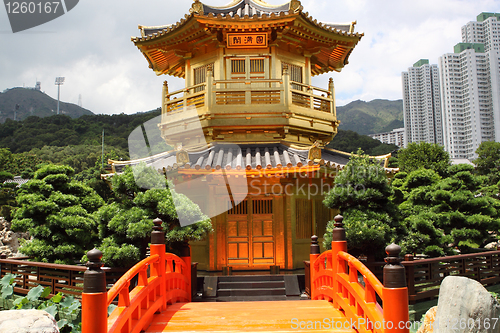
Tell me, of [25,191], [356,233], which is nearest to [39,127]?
[25,191]

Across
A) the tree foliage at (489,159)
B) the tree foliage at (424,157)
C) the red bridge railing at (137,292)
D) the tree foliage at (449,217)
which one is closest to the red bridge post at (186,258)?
the red bridge railing at (137,292)

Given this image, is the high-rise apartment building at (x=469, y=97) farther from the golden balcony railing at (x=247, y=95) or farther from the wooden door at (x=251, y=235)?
the wooden door at (x=251, y=235)

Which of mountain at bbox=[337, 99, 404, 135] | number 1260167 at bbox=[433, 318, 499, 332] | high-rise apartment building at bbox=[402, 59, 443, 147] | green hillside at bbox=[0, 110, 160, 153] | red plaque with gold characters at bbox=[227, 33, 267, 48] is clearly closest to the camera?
number 1260167 at bbox=[433, 318, 499, 332]

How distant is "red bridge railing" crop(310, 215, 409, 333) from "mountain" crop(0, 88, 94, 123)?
100194 mm

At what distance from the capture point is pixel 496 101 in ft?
180

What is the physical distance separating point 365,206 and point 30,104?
11166 centimetres

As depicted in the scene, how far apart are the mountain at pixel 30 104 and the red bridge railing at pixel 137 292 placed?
98.6m

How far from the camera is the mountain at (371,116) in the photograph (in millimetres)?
128875

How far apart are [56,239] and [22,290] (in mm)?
1267

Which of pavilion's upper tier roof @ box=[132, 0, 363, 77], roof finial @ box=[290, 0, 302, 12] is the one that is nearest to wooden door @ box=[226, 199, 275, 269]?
pavilion's upper tier roof @ box=[132, 0, 363, 77]

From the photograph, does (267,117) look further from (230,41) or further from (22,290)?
(22,290)

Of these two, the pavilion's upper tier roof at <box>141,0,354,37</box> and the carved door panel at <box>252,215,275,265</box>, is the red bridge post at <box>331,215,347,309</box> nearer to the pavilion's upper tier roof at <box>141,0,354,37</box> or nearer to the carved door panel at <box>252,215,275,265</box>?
the carved door panel at <box>252,215,275,265</box>

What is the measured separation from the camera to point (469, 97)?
2211 inches

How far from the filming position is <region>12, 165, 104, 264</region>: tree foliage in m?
8.50
